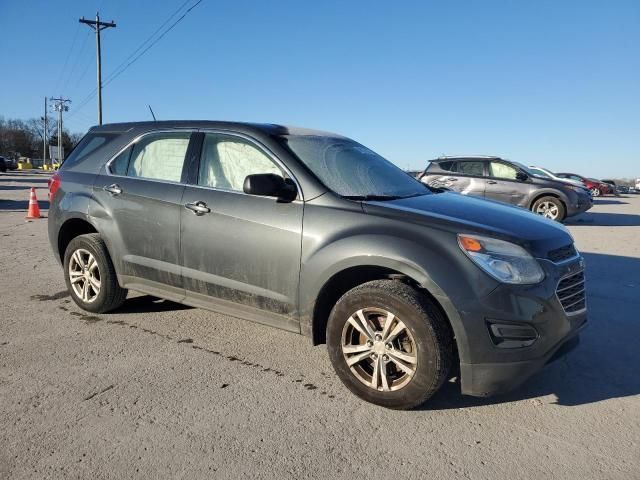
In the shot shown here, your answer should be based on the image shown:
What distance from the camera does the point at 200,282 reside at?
3.68 m

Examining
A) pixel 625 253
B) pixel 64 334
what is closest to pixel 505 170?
pixel 625 253

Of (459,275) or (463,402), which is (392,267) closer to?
A: (459,275)

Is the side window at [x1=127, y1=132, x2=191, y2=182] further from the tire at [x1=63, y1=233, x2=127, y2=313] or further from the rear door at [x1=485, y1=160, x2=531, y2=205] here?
the rear door at [x1=485, y1=160, x2=531, y2=205]

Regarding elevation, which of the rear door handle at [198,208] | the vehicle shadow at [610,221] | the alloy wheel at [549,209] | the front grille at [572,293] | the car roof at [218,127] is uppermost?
the car roof at [218,127]

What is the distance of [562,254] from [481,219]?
1.76 feet

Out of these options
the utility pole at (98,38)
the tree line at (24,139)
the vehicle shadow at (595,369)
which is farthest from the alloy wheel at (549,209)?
the tree line at (24,139)

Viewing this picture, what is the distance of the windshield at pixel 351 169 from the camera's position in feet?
11.5

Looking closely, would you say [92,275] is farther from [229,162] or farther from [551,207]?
[551,207]

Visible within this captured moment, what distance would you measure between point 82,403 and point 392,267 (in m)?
2.00

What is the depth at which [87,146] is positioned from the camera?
15.4 feet

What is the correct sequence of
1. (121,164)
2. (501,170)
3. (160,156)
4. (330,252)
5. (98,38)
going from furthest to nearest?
(98,38) → (501,170) → (121,164) → (160,156) → (330,252)

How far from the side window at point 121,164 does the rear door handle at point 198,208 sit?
3.29 feet

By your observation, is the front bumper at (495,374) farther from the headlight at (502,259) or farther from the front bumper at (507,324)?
the headlight at (502,259)

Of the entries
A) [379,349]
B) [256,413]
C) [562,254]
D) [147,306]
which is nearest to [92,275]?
[147,306]
